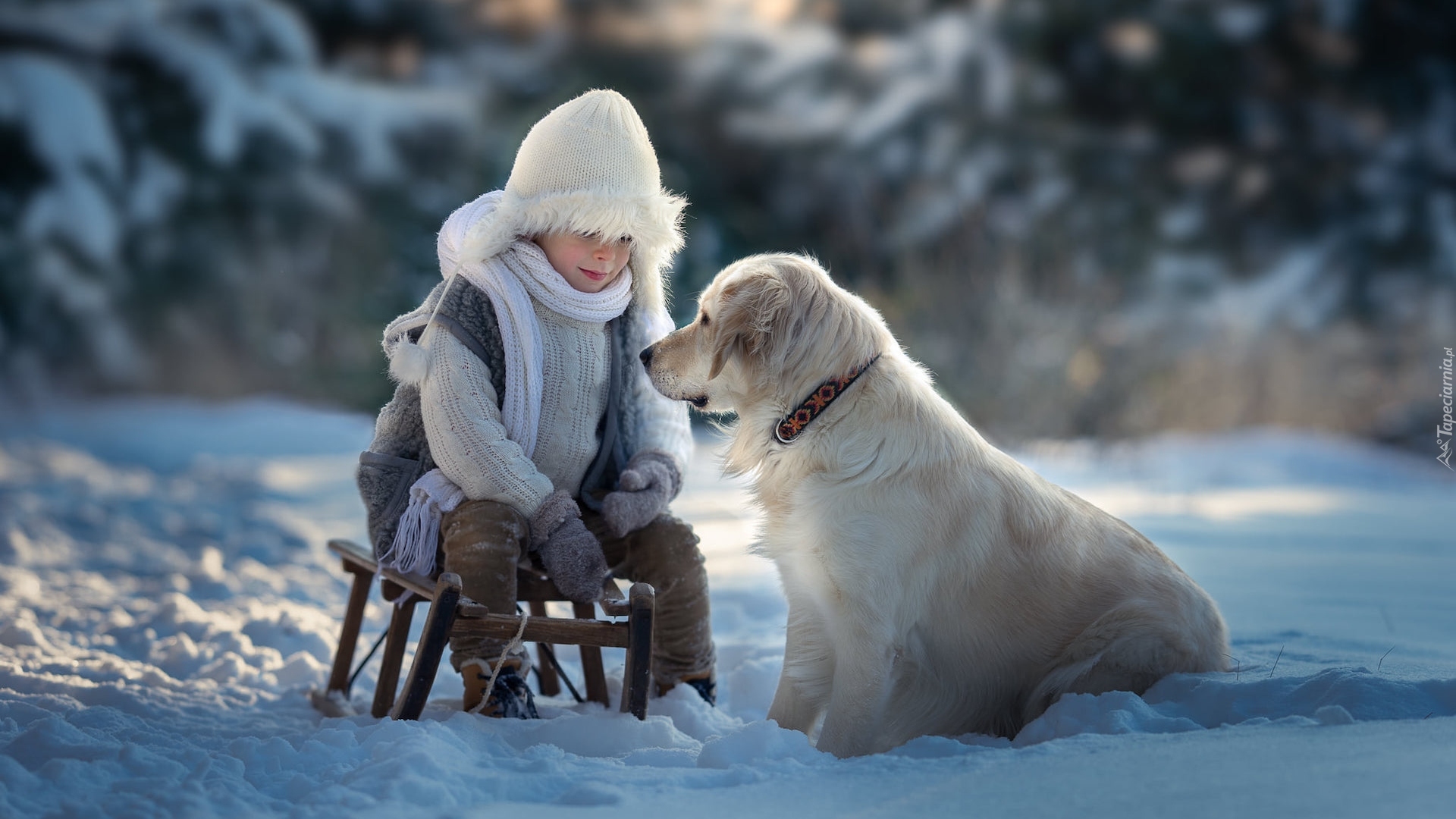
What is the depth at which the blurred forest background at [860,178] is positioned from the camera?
965 centimetres

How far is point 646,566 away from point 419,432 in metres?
0.69

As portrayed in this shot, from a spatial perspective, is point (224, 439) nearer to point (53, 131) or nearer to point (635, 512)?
point (53, 131)

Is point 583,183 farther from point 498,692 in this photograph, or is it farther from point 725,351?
point 498,692

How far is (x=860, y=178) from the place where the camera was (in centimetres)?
1135

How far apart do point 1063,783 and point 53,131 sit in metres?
11.1

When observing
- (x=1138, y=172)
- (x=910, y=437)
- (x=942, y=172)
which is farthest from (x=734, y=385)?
(x=1138, y=172)

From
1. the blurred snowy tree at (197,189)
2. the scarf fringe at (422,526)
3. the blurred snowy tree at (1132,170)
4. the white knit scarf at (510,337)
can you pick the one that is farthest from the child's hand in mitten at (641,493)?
the blurred snowy tree at (197,189)

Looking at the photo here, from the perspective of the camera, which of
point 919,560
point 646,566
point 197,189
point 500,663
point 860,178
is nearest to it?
point 919,560

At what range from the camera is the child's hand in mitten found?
285cm

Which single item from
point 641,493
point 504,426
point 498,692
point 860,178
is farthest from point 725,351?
point 860,178

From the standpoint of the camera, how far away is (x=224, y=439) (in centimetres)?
1083

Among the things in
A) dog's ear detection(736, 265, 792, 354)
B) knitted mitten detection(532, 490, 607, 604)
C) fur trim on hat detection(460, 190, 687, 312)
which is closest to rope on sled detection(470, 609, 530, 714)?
knitted mitten detection(532, 490, 607, 604)

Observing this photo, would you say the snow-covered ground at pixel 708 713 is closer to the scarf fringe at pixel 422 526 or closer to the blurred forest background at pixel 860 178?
the scarf fringe at pixel 422 526

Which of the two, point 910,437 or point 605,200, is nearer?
point 910,437
